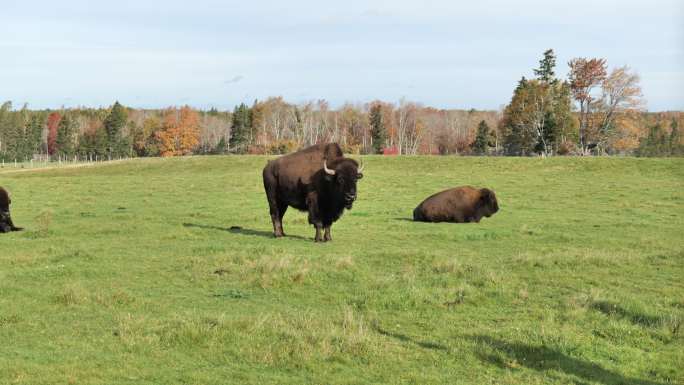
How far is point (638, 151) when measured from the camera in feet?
354

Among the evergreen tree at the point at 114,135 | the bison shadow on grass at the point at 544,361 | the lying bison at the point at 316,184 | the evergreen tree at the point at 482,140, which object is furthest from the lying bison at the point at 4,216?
the evergreen tree at the point at 114,135

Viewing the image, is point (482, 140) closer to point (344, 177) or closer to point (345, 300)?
point (344, 177)

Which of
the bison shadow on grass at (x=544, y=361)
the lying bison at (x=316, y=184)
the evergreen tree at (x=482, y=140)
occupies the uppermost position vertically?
the evergreen tree at (x=482, y=140)

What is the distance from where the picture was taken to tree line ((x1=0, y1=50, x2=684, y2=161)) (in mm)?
71688

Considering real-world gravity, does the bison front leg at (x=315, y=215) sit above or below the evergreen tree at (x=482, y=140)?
below

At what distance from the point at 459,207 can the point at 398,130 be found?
106593mm

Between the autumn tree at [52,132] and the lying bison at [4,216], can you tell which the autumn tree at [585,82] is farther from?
the autumn tree at [52,132]

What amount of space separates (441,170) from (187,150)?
83.7 m

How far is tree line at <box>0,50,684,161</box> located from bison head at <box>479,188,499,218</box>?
50.7 m

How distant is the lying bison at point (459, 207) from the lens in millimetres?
22656

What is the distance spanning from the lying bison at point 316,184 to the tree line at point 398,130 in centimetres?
5659

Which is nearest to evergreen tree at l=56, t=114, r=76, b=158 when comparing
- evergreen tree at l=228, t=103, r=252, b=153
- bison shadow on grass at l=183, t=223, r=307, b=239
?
evergreen tree at l=228, t=103, r=252, b=153

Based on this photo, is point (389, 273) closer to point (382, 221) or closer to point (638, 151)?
point (382, 221)

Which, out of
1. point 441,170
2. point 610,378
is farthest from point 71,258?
point 441,170
